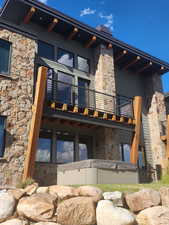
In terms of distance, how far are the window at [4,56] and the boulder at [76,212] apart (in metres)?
7.02

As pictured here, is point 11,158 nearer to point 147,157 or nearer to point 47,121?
point 47,121

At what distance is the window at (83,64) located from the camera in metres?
14.2

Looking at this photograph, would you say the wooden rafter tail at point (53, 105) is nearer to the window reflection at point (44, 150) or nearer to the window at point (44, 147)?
the window at point (44, 147)

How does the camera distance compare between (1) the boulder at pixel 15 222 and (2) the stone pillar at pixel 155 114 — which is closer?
(1) the boulder at pixel 15 222

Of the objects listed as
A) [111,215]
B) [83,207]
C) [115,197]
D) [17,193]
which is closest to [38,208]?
[17,193]

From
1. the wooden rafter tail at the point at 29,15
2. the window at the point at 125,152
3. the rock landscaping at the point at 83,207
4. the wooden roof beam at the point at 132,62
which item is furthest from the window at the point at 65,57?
the rock landscaping at the point at 83,207

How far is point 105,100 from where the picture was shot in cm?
1308

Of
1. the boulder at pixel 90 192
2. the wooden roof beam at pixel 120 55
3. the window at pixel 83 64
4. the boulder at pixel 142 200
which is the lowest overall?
the boulder at pixel 142 200

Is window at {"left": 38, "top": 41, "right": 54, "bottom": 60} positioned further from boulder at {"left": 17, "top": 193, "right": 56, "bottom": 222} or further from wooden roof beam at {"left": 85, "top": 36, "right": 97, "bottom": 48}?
boulder at {"left": 17, "top": 193, "right": 56, "bottom": 222}

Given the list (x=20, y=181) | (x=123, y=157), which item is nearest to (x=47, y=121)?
(x=20, y=181)

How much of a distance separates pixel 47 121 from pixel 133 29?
11973mm

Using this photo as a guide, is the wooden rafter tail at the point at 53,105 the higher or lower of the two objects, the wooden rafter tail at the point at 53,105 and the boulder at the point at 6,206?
the higher

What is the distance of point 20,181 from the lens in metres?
8.73

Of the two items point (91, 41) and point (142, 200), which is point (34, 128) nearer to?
point (142, 200)
